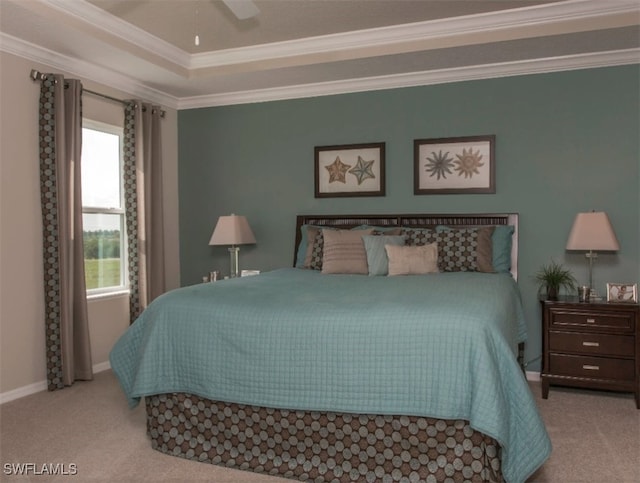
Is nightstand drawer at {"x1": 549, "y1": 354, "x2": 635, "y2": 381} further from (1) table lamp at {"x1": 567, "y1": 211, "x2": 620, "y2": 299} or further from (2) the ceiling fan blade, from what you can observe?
(2) the ceiling fan blade

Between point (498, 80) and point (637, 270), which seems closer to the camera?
point (637, 270)

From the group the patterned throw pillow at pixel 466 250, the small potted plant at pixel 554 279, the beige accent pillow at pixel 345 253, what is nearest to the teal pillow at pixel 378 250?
the beige accent pillow at pixel 345 253

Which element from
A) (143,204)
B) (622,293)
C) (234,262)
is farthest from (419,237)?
(143,204)

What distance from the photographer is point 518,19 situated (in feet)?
12.5

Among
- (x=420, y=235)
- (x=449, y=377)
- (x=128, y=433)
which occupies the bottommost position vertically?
(x=128, y=433)

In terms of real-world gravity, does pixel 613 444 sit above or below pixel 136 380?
below

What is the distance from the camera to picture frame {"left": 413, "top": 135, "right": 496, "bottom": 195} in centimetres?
452

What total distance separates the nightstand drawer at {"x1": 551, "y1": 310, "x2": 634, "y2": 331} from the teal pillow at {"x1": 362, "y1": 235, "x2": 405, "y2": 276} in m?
1.26

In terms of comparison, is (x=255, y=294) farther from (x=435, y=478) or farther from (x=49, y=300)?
(x=49, y=300)

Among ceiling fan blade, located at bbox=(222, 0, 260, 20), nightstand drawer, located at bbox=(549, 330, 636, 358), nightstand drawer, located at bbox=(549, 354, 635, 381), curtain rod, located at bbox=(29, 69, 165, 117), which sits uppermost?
ceiling fan blade, located at bbox=(222, 0, 260, 20)

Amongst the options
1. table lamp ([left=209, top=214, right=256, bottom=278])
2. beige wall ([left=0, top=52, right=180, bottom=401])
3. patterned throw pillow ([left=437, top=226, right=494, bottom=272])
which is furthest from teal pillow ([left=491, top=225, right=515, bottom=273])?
Answer: beige wall ([left=0, top=52, right=180, bottom=401])

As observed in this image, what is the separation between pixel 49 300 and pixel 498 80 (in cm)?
403

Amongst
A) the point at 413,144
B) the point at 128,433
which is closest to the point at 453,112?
the point at 413,144

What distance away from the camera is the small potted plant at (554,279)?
4020 mm
